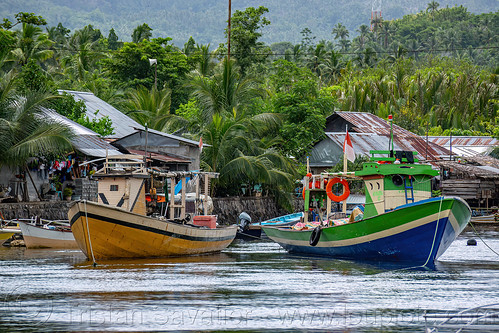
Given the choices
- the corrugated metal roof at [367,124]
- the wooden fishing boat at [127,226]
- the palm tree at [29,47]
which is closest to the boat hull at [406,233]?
the wooden fishing boat at [127,226]

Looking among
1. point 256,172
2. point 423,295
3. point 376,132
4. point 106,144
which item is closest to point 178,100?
point 376,132

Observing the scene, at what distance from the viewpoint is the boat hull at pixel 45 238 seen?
26781mm

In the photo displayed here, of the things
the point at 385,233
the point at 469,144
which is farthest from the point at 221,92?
the point at 385,233

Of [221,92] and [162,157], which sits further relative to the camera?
[221,92]

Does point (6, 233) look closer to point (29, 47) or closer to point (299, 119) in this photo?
point (29, 47)

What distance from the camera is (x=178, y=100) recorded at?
54.3m

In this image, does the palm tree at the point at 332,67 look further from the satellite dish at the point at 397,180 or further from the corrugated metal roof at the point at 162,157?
the satellite dish at the point at 397,180

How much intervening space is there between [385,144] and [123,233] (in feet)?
102

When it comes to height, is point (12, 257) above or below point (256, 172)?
below

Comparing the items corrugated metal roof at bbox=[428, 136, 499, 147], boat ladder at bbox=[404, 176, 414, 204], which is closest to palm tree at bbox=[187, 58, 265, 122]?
corrugated metal roof at bbox=[428, 136, 499, 147]

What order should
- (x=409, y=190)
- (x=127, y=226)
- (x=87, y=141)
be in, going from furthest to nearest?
(x=87, y=141), (x=409, y=190), (x=127, y=226)

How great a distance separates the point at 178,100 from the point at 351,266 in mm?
34132

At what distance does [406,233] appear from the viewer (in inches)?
845

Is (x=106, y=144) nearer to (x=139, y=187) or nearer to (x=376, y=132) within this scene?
(x=139, y=187)
